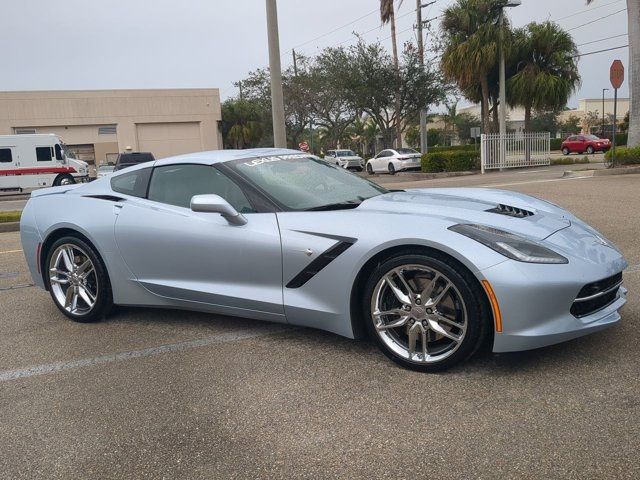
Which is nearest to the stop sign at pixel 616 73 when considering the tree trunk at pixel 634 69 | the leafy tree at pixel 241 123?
the tree trunk at pixel 634 69

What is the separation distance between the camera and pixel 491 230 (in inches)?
128

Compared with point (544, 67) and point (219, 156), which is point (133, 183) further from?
point (544, 67)

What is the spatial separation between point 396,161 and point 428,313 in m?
25.9

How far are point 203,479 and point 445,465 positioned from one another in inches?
39.3

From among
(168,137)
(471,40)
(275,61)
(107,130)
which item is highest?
(471,40)

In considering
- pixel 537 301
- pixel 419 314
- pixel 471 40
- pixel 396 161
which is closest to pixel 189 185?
pixel 419 314

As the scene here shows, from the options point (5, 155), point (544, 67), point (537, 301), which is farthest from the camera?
point (544, 67)

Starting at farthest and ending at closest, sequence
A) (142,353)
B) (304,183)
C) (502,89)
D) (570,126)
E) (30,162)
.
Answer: (570,126)
(30,162)
(502,89)
(304,183)
(142,353)

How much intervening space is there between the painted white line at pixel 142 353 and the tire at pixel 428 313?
104cm

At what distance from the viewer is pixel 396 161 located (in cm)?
2853

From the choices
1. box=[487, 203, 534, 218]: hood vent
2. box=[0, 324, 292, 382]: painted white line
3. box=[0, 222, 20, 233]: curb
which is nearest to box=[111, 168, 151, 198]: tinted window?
box=[0, 324, 292, 382]: painted white line

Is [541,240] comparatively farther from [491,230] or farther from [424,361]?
[424,361]

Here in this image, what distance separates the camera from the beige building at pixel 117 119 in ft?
153

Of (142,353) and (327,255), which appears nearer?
(327,255)
